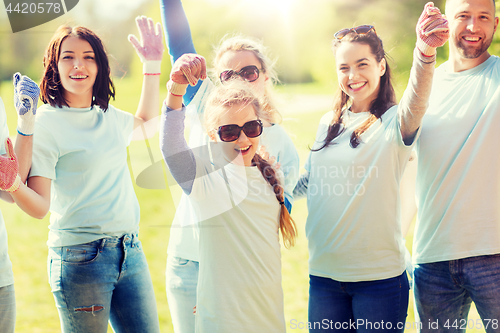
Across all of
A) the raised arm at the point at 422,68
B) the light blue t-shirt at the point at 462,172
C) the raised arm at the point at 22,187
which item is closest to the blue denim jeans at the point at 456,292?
the light blue t-shirt at the point at 462,172

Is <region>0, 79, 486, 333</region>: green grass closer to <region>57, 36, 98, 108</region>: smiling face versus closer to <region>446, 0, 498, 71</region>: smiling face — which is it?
<region>57, 36, 98, 108</region>: smiling face

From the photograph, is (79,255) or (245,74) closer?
(79,255)

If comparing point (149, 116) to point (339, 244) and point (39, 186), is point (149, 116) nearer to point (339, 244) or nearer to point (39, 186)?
point (39, 186)

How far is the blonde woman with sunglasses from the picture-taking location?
5.78 ft

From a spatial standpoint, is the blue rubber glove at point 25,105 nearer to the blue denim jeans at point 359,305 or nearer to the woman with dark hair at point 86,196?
the woman with dark hair at point 86,196

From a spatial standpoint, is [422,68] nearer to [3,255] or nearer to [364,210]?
[364,210]

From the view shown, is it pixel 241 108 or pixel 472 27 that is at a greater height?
pixel 472 27

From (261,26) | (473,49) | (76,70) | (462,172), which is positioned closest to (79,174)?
(76,70)

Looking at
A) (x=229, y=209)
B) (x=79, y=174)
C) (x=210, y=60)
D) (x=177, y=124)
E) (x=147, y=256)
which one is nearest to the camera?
(x=177, y=124)

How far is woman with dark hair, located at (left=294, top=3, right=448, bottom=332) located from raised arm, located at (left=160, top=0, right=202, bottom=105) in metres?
0.67

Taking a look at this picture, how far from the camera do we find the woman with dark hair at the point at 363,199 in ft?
5.42

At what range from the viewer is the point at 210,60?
24.1 feet

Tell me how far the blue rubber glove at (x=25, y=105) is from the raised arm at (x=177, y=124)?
1.85ft

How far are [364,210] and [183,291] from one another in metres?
0.82
